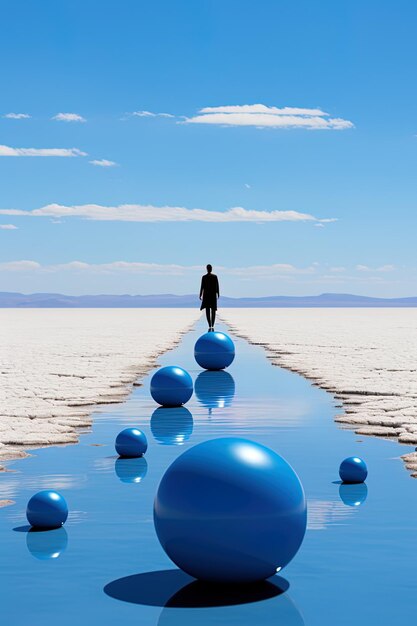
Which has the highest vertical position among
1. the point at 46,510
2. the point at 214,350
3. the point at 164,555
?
the point at 214,350

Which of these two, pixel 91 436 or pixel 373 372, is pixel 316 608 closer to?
pixel 91 436

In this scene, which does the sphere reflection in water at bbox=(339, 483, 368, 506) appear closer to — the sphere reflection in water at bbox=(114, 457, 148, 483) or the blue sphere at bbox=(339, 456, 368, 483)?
the blue sphere at bbox=(339, 456, 368, 483)

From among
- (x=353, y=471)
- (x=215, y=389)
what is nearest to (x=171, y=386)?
(x=215, y=389)

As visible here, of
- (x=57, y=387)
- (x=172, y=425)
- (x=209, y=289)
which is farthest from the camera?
(x=209, y=289)

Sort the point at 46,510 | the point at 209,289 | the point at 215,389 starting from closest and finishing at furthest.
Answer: the point at 46,510 < the point at 215,389 < the point at 209,289

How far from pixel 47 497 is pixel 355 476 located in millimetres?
3103

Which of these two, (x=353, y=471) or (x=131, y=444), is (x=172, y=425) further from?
(x=353, y=471)

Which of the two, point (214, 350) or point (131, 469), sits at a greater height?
point (214, 350)

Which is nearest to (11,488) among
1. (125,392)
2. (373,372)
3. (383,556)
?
(383,556)

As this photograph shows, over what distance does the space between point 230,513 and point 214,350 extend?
64.1 feet

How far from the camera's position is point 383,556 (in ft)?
24.1

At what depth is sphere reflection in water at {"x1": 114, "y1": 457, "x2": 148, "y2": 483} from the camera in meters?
10.5

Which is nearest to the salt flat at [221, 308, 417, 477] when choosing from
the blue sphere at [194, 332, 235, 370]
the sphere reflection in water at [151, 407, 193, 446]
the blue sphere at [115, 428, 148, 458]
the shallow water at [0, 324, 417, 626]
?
the shallow water at [0, 324, 417, 626]

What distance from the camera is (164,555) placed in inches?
293
